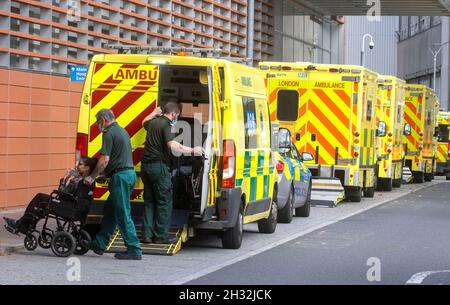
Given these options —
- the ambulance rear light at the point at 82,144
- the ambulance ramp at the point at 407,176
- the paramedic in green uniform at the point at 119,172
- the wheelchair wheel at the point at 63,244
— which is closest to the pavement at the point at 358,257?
the paramedic in green uniform at the point at 119,172

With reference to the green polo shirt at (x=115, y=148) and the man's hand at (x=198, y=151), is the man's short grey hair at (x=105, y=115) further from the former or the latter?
the man's hand at (x=198, y=151)

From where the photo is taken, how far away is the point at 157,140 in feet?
44.4

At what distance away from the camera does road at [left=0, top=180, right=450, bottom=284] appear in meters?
11.6

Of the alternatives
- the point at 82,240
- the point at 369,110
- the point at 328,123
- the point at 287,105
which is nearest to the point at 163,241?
the point at 82,240

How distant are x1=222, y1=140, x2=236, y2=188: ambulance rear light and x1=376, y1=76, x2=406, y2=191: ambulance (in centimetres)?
1443

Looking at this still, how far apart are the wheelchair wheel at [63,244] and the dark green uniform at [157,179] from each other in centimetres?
97

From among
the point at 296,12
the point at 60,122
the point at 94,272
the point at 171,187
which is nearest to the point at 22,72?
the point at 60,122

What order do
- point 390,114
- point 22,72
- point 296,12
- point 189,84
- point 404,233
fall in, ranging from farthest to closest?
point 296,12 < point 390,114 < point 22,72 < point 404,233 < point 189,84

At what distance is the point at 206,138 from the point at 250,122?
1.05 m

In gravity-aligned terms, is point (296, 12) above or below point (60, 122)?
above

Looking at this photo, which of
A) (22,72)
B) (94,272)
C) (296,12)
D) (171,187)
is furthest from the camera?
(296,12)

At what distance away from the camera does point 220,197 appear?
13.9 meters
